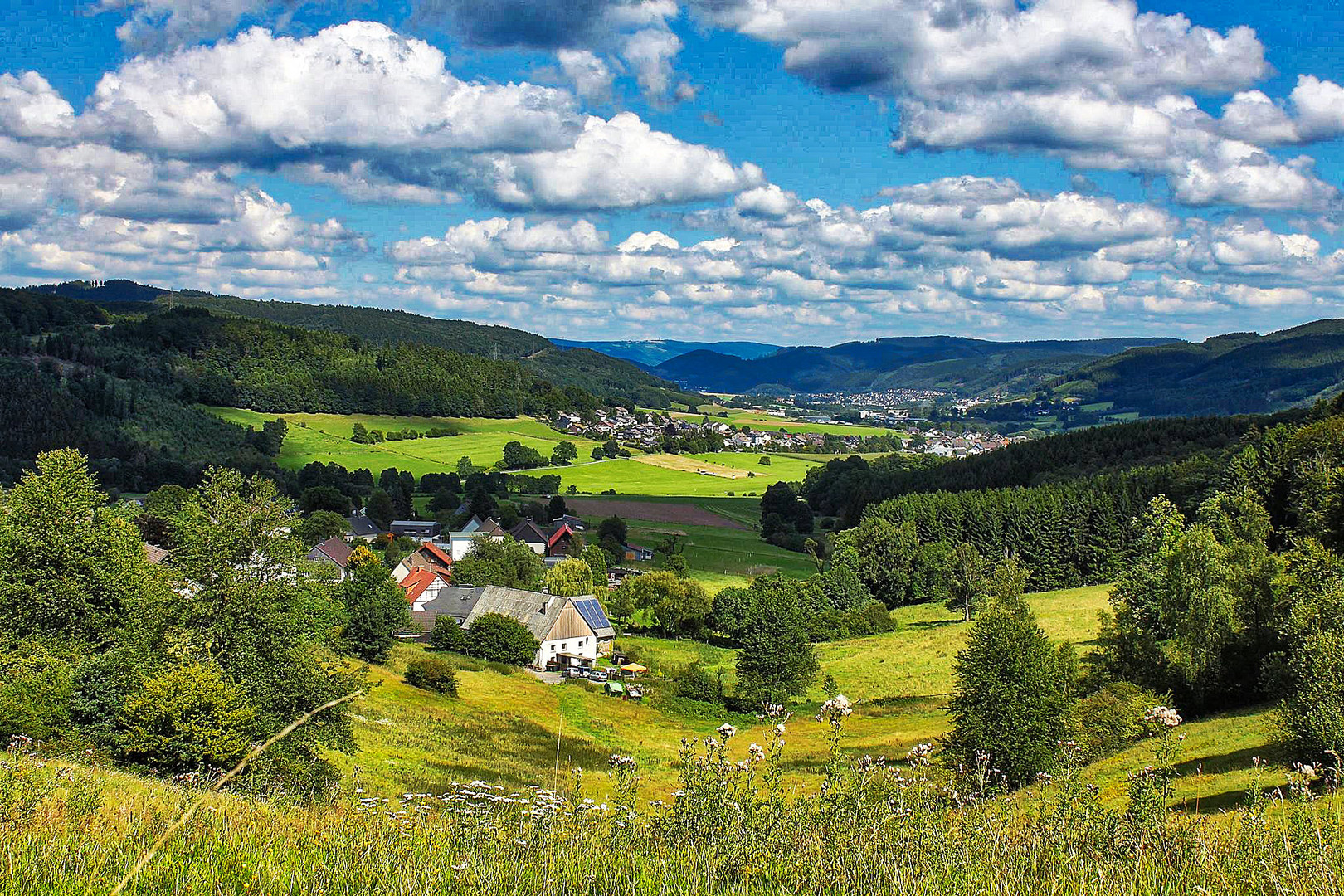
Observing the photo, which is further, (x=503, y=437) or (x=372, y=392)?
(x=372, y=392)

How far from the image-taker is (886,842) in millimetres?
5539

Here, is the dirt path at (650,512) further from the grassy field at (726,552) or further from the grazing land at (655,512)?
the grassy field at (726,552)

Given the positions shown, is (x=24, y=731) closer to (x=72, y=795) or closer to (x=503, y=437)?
(x=72, y=795)

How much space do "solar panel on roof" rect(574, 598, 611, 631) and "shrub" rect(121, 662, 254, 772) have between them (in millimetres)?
44490

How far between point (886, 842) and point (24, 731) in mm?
21951

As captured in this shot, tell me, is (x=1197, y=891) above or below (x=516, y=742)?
above

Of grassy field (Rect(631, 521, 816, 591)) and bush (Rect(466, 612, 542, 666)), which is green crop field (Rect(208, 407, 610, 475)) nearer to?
grassy field (Rect(631, 521, 816, 591))

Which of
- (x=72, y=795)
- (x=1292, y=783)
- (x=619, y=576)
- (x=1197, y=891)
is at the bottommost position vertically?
(x=619, y=576)

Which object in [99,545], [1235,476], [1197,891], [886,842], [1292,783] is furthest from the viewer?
[1235,476]

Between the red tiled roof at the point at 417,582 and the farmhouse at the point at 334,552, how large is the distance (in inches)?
213

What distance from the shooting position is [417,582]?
74625mm

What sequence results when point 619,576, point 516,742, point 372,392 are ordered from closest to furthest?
point 516,742 → point 619,576 → point 372,392

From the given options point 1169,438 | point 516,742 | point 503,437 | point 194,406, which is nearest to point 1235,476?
point 1169,438

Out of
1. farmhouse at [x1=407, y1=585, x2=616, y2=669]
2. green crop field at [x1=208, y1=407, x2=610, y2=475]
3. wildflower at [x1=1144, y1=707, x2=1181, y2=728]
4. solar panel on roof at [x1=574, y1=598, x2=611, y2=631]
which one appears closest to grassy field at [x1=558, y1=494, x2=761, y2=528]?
green crop field at [x1=208, y1=407, x2=610, y2=475]
